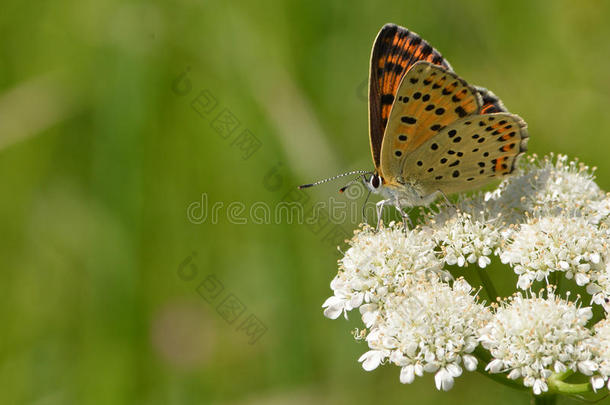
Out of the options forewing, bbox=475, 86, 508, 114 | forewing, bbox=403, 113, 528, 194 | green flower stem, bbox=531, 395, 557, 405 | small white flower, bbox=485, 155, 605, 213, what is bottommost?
green flower stem, bbox=531, 395, 557, 405

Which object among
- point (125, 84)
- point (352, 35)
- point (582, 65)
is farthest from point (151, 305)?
point (582, 65)

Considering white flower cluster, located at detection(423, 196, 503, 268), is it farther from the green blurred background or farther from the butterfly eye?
the green blurred background

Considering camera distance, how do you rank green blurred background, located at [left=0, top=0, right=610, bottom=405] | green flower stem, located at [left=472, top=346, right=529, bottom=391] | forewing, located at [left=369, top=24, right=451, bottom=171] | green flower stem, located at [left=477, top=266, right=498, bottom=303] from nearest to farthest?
green flower stem, located at [left=472, top=346, right=529, bottom=391] → green flower stem, located at [left=477, top=266, right=498, bottom=303] → forewing, located at [left=369, top=24, right=451, bottom=171] → green blurred background, located at [left=0, top=0, right=610, bottom=405]

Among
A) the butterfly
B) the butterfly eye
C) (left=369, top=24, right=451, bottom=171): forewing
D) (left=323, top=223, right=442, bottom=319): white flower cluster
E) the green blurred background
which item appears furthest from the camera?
the green blurred background

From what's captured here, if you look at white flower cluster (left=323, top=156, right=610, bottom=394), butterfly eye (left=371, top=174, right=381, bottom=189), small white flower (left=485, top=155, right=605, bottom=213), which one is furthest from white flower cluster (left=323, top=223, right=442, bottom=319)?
small white flower (left=485, top=155, right=605, bottom=213)

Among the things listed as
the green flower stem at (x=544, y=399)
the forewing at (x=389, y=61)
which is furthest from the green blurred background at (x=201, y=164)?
the green flower stem at (x=544, y=399)

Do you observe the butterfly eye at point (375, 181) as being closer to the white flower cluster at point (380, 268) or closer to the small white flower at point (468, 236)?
the small white flower at point (468, 236)

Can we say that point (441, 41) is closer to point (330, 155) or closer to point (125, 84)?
point (330, 155)
